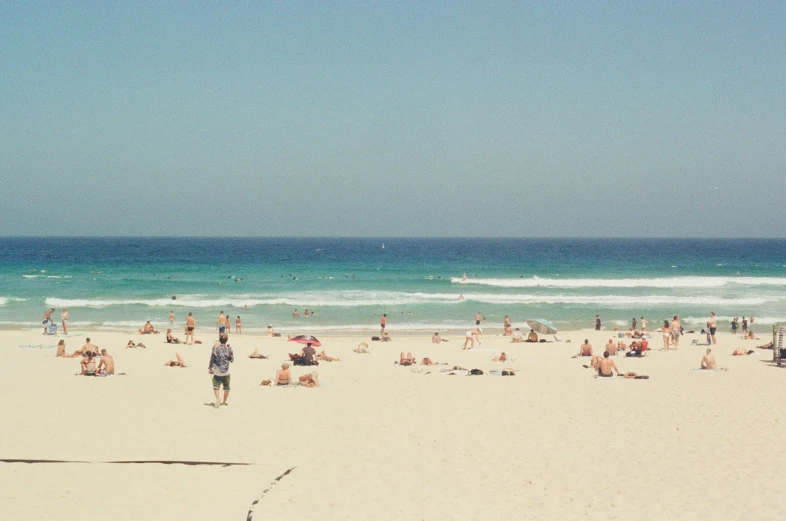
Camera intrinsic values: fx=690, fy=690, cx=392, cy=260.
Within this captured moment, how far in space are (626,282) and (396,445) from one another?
165ft

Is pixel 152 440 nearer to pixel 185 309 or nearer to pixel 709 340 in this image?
pixel 709 340

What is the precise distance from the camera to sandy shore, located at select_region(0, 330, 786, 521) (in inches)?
306

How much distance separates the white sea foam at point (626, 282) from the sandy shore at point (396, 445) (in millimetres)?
37588

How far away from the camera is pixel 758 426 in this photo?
11.5 metres

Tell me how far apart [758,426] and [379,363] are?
10.0 m

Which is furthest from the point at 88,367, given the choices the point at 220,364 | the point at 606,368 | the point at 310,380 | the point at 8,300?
the point at 8,300

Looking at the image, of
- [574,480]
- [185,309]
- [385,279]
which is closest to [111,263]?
[385,279]

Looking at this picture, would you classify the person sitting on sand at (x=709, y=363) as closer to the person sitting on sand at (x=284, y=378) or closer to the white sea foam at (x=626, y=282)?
the person sitting on sand at (x=284, y=378)

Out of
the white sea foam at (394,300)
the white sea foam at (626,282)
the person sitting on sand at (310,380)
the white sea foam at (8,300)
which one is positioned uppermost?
the white sea foam at (626,282)

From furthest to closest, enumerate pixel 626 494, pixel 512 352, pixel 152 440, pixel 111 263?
pixel 111 263 → pixel 512 352 → pixel 152 440 → pixel 626 494

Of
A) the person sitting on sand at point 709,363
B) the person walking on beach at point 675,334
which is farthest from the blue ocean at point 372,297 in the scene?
the person sitting on sand at point 709,363

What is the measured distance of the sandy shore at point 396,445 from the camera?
7773 mm

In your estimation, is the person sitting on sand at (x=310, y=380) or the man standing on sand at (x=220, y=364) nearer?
the man standing on sand at (x=220, y=364)

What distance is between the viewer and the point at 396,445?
33.5 ft
